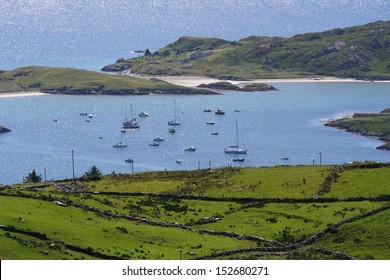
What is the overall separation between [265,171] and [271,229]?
29807 mm

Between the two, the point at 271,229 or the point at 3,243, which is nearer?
the point at 3,243

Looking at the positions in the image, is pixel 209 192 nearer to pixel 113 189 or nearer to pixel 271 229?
pixel 113 189

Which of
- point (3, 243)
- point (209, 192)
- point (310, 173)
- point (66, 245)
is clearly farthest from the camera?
point (310, 173)

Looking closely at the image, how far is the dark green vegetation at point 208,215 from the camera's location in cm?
7838

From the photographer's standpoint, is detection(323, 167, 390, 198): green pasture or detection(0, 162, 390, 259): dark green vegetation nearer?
detection(0, 162, 390, 259): dark green vegetation

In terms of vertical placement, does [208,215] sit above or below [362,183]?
below

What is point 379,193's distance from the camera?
10169 cm

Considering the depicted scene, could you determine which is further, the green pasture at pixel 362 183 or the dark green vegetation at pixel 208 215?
the green pasture at pixel 362 183

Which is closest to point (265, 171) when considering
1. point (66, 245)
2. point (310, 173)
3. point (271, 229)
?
point (310, 173)

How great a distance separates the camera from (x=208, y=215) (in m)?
97.1

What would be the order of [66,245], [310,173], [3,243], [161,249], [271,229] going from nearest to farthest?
1. [3,243]
2. [66,245]
3. [161,249]
4. [271,229]
5. [310,173]

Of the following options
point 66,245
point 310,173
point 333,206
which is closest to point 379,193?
point 333,206

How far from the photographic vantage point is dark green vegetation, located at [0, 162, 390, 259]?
7838 cm

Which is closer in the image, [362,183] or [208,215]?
[208,215]
